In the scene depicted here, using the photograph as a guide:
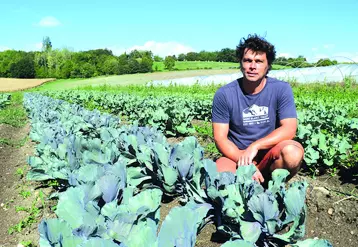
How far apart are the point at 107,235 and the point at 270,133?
2.09 meters

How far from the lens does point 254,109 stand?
130 inches

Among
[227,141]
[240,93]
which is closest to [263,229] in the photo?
[227,141]

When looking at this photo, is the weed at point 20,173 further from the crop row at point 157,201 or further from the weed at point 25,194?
the crop row at point 157,201

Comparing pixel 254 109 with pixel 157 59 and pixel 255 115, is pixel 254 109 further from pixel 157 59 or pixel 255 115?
pixel 157 59

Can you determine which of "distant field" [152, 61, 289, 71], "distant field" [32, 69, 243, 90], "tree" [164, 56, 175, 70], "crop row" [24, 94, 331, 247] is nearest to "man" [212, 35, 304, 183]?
"crop row" [24, 94, 331, 247]

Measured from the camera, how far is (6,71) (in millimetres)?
72250

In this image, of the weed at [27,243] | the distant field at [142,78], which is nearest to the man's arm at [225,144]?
the weed at [27,243]

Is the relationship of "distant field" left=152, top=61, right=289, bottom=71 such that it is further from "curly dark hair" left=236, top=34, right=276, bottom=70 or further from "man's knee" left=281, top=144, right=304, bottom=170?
"man's knee" left=281, top=144, right=304, bottom=170

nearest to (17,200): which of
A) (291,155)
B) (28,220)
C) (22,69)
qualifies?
(28,220)

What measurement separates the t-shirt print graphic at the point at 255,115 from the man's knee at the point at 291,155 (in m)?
0.40

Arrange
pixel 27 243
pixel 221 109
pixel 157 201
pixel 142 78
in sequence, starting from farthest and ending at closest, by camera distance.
→ pixel 142 78 → pixel 221 109 → pixel 27 243 → pixel 157 201

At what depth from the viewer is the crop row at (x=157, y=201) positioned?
1368mm

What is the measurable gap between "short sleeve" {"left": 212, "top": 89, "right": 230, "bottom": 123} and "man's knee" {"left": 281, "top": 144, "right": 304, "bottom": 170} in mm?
617

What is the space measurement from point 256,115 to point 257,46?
619mm
